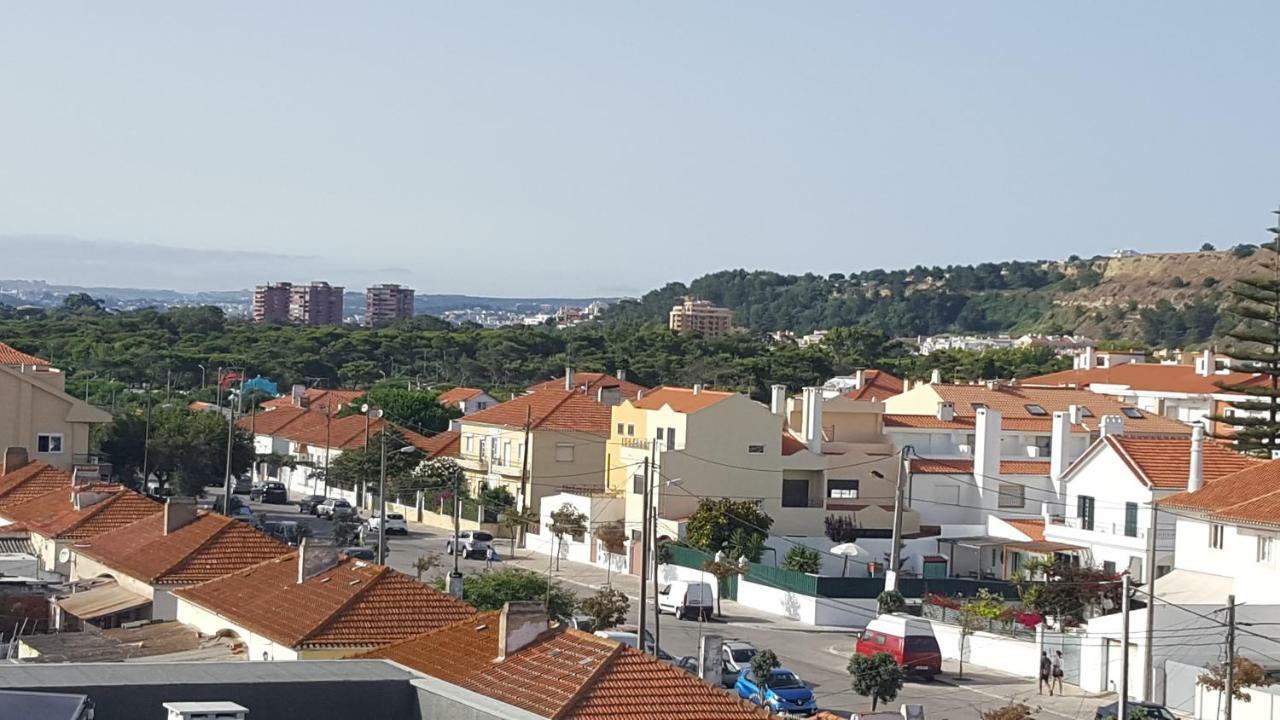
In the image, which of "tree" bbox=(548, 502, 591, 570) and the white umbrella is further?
"tree" bbox=(548, 502, 591, 570)

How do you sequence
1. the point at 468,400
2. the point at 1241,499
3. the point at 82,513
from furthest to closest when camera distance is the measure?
the point at 468,400 < the point at 1241,499 < the point at 82,513

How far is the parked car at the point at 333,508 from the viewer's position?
223 ft

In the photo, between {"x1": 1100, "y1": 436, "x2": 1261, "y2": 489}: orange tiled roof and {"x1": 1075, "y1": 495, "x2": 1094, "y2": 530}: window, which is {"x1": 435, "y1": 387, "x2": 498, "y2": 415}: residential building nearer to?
{"x1": 1075, "y1": 495, "x2": 1094, "y2": 530}: window

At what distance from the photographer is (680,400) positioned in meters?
63.5

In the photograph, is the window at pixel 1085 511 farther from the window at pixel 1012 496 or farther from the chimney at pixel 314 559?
the chimney at pixel 314 559

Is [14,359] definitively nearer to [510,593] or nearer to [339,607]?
[510,593]

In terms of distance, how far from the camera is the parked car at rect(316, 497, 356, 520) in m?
68.1

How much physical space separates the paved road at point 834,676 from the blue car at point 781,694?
67cm

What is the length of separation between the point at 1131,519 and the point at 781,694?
20.1 metres

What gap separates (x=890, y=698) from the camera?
35.2m

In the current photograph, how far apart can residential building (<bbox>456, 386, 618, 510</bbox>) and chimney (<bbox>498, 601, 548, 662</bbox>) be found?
152 feet

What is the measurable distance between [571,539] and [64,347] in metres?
84.0

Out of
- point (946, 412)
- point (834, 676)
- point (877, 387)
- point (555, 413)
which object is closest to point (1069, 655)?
point (834, 676)

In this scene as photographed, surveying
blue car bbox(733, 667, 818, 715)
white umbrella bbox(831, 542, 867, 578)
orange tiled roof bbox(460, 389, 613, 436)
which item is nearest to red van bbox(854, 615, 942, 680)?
blue car bbox(733, 667, 818, 715)
